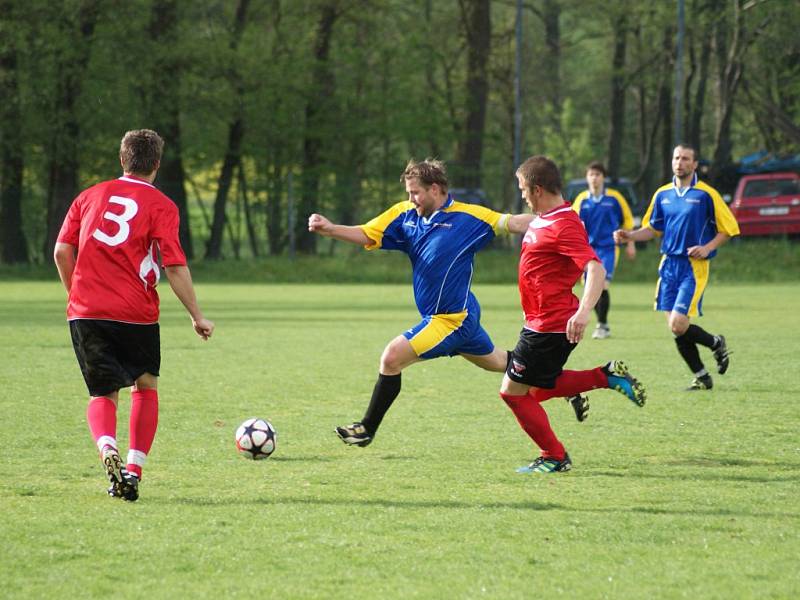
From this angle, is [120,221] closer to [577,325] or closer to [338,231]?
[338,231]

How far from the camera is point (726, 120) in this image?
34.9m

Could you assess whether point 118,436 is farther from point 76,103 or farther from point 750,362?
point 76,103

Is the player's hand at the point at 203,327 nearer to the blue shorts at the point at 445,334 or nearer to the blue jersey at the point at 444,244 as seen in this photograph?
the blue shorts at the point at 445,334

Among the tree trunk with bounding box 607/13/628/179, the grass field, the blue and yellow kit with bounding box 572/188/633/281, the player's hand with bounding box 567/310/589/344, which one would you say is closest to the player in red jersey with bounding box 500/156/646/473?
the player's hand with bounding box 567/310/589/344

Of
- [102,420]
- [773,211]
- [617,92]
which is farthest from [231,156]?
[102,420]

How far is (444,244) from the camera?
A: 7.20 meters

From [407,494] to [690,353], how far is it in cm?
495

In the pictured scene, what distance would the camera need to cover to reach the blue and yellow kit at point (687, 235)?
34.4 ft

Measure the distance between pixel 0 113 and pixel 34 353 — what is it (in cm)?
1875

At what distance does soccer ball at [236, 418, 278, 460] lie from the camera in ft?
23.0

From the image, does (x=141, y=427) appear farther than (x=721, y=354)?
No

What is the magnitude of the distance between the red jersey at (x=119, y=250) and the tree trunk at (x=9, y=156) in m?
25.5

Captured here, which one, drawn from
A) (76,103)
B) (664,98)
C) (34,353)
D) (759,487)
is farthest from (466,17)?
(759,487)

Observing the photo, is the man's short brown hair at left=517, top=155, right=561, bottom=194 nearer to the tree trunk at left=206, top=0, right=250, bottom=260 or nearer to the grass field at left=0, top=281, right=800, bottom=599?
the grass field at left=0, top=281, right=800, bottom=599
